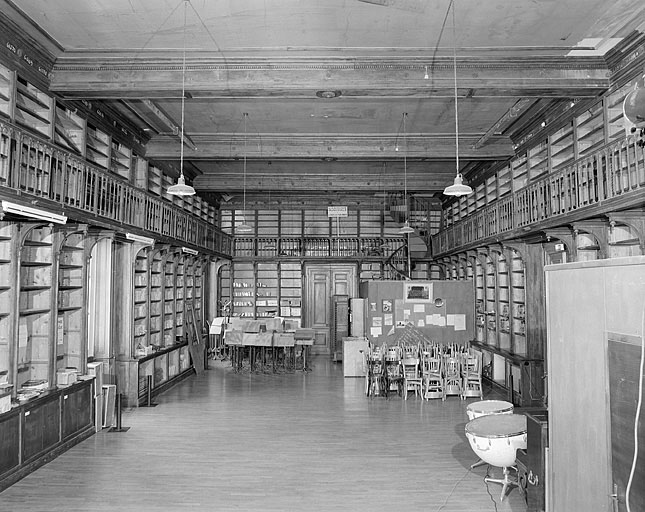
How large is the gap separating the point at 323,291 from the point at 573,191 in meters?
10.1

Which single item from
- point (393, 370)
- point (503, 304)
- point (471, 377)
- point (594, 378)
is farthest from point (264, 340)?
point (594, 378)

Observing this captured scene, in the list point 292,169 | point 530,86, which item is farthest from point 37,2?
point 292,169

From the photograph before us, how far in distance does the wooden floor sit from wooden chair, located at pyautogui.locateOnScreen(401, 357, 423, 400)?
0.35 meters

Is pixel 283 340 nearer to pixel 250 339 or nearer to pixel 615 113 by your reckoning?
pixel 250 339

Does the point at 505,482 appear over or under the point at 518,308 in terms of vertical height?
under

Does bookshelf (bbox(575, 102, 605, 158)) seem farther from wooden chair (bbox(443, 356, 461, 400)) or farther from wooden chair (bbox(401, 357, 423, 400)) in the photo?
wooden chair (bbox(401, 357, 423, 400))

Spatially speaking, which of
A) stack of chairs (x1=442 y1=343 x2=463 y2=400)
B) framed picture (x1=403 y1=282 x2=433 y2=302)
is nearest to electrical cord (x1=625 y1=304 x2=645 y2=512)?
stack of chairs (x1=442 y1=343 x2=463 y2=400)

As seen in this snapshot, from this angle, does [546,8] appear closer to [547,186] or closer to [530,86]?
[530,86]

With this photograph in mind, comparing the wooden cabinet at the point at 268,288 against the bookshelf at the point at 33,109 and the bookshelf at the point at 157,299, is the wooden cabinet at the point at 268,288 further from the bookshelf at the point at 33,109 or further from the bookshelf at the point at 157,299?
the bookshelf at the point at 33,109

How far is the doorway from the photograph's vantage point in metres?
15.9

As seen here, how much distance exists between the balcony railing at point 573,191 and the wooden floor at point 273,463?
341 centimetres

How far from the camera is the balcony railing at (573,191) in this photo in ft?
18.2

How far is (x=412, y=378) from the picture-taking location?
9.50 meters

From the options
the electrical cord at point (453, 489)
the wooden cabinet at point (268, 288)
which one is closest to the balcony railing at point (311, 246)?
the wooden cabinet at point (268, 288)
